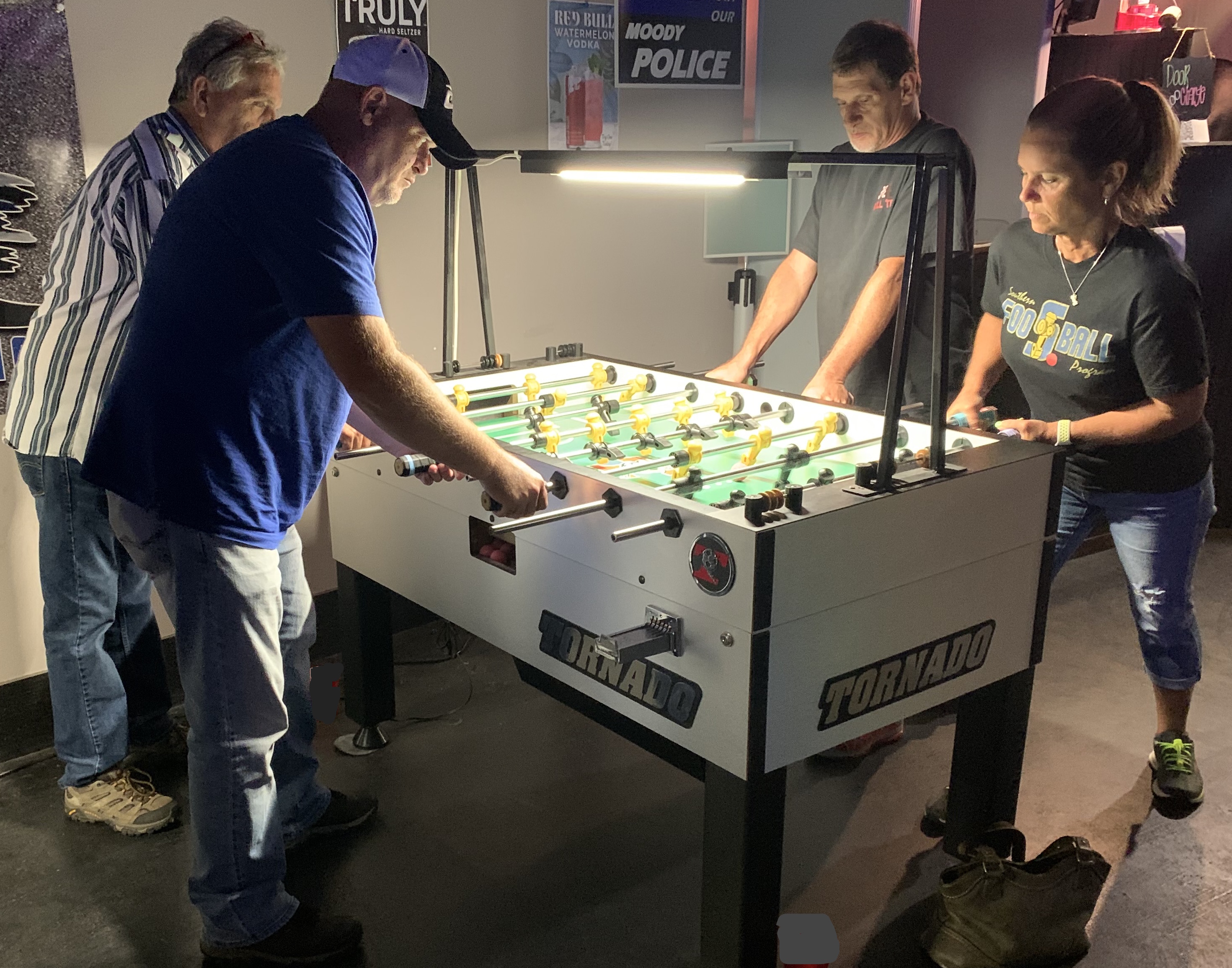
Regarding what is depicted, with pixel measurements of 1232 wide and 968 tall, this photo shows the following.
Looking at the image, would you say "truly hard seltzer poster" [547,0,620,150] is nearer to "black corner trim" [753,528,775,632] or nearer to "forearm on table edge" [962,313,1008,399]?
"forearm on table edge" [962,313,1008,399]

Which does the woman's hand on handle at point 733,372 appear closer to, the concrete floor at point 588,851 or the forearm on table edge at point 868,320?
the forearm on table edge at point 868,320

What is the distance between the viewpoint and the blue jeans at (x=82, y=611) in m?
2.36

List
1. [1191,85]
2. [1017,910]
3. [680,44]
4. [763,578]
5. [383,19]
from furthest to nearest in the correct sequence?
1. [1191,85]
2. [680,44]
3. [383,19]
4. [1017,910]
5. [763,578]

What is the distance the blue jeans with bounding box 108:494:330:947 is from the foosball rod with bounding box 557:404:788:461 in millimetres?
637

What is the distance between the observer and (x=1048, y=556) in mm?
2084

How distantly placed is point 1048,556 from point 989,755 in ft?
1.39

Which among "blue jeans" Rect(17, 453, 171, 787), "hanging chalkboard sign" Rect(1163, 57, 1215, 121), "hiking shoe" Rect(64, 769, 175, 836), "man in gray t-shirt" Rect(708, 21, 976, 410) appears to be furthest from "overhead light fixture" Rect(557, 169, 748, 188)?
"hanging chalkboard sign" Rect(1163, 57, 1215, 121)

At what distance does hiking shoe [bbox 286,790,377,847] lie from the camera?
2.38 metres

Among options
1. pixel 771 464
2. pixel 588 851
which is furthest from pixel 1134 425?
pixel 588 851

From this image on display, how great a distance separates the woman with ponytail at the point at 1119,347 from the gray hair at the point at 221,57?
1.62m

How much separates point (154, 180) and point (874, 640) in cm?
166

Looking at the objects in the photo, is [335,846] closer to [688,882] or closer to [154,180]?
[688,882]

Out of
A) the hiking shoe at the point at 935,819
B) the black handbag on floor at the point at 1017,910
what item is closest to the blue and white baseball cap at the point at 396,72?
the black handbag on floor at the point at 1017,910

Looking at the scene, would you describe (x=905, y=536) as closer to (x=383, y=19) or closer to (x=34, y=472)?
(x=34, y=472)
